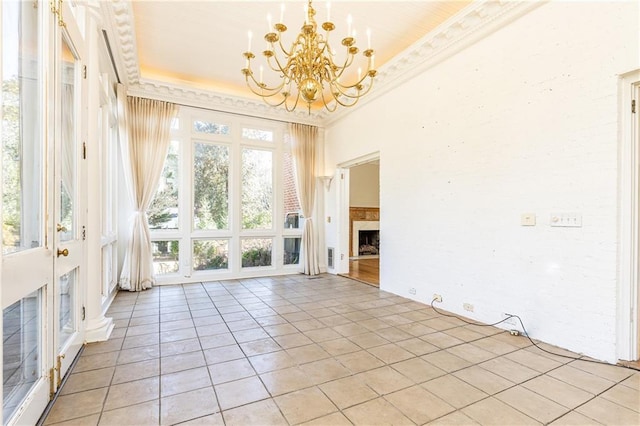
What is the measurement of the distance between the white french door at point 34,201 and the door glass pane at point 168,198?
2.90 meters

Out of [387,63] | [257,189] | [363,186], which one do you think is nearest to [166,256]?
[257,189]

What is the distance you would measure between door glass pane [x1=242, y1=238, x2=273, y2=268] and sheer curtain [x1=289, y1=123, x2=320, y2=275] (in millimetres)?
678

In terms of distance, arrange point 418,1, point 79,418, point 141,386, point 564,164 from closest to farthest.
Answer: point 79,418 → point 141,386 → point 564,164 → point 418,1

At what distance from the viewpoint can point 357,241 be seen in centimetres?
855

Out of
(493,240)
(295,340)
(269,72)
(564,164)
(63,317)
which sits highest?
(269,72)

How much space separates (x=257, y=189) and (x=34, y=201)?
166 inches

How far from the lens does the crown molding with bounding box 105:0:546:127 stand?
119 inches

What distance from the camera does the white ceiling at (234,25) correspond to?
3.29 m

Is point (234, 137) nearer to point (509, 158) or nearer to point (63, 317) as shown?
point (63, 317)

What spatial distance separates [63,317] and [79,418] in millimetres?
857

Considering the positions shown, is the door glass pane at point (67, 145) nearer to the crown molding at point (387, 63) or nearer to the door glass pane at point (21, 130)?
the door glass pane at point (21, 130)

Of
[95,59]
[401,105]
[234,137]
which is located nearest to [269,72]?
[234,137]

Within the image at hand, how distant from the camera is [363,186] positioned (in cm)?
895

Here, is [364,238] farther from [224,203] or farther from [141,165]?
[141,165]
